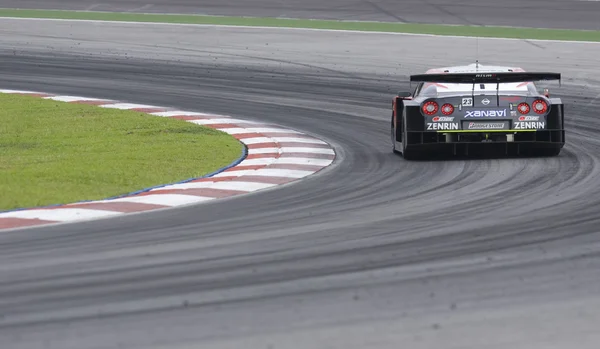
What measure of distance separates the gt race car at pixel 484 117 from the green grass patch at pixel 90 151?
211cm

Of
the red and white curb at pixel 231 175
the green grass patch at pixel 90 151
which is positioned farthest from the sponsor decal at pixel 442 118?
the green grass patch at pixel 90 151

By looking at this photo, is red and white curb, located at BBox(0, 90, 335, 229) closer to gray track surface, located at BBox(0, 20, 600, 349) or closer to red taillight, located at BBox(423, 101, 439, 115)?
A: gray track surface, located at BBox(0, 20, 600, 349)

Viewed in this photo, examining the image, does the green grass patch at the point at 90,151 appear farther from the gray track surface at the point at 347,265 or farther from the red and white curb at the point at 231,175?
the gray track surface at the point at 347,265

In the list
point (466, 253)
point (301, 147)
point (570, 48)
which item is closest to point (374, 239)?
point (466, 253)

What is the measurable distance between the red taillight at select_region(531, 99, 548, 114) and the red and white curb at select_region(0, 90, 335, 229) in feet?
7.29

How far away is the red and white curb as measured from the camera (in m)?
10.6

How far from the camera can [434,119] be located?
1396 centimetres

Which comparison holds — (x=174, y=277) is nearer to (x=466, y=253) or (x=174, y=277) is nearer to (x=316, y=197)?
(x=466, y=253)

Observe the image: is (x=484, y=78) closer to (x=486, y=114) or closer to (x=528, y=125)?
(x=486, y=114)

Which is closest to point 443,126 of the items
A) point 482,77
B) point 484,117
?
point 484,117

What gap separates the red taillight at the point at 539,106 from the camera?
1392cm

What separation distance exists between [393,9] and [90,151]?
17563 millimetres

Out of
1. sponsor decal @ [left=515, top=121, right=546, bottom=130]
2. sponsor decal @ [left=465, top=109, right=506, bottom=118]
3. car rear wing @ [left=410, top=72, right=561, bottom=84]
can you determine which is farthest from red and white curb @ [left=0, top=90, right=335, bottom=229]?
sponsor decal @ [left=515, top=121, right=546, bottom=130]

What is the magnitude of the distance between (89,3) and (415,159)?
70.6 ft
